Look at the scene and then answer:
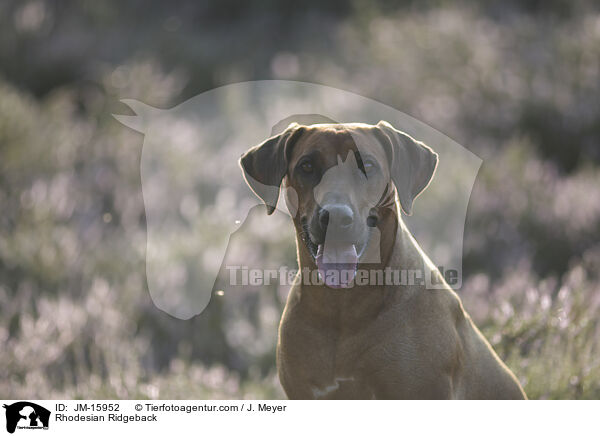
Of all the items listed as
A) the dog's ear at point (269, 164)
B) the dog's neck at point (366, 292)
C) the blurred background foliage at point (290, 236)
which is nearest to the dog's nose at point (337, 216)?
the dog's neck at point (366, 292)

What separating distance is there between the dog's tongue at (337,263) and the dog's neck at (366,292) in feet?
0.26

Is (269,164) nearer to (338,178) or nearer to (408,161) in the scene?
(338,178)

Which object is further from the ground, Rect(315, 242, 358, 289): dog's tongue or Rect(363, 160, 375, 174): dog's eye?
Rect(363, 160, 375, 174): dog's eye

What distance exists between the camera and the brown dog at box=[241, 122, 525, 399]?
253 cm

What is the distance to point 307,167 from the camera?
2.64 m

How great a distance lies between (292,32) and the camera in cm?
1219

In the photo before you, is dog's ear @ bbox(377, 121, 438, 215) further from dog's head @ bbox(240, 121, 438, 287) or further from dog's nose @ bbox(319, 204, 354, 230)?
dog's nose @ bbox(319, 204, 354, 230)

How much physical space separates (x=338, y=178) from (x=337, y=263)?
0.29m

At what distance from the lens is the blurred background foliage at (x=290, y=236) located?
3977 millimetres
